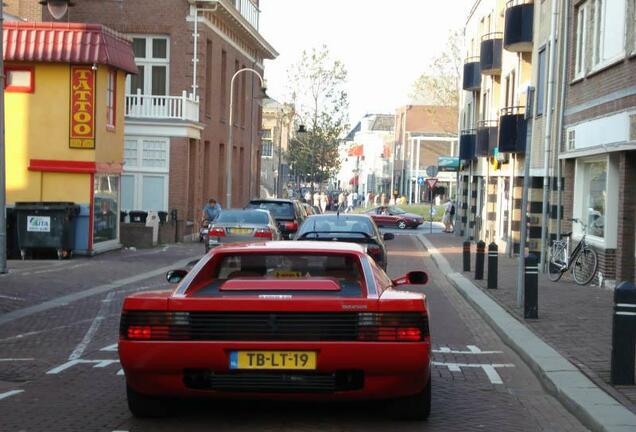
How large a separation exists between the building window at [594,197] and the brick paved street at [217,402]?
7.31 meters

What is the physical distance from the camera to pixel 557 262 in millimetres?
22000

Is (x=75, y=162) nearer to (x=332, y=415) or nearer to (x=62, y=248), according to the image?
(x=62, y=248)

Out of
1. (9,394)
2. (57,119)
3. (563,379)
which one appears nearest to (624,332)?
(563,379)

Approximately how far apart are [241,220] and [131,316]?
769 inches

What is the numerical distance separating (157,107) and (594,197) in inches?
801

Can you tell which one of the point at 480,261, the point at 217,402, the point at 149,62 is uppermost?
the point at 149,62

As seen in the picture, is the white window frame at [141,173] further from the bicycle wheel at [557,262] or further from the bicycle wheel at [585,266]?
the bicycle wheel at [585,266]

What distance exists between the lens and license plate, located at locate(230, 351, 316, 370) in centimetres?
679

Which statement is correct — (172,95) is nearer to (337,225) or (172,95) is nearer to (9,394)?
(337,225)

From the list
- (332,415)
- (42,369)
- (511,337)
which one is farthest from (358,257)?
(511,337)

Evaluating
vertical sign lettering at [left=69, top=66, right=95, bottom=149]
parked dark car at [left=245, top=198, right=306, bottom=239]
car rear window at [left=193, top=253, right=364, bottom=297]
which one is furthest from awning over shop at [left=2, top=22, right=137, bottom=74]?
car rear window at [left=193, top=253, right=364, bottom=297]

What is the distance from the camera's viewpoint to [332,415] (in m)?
7.75

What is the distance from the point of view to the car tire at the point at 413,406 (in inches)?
289

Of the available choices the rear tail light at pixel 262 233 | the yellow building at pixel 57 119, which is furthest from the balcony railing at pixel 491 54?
the yellow building at pixel 57 119
